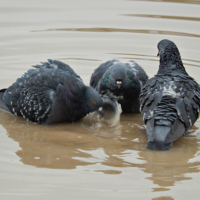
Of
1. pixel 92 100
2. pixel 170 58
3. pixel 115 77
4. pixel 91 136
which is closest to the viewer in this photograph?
pixel 91 136

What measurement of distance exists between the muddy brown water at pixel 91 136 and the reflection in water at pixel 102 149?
0.5 inches

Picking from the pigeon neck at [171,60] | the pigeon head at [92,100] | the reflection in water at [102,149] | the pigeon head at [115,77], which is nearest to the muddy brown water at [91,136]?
the reflection in water at [102,149]

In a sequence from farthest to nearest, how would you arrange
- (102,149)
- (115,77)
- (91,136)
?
(115,77) < (91,136) < (102,149)

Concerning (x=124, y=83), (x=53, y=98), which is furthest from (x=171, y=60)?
(x=53, y=98)

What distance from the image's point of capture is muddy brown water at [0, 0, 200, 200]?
194 inches

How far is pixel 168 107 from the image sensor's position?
6078 millimetres

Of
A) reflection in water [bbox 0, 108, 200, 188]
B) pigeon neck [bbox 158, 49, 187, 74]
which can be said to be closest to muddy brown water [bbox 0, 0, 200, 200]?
reflection in water [bbox 0, 108, 200, 188]

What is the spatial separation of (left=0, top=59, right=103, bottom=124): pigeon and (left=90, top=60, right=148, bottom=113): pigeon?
0.41m

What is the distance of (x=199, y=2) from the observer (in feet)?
44.4

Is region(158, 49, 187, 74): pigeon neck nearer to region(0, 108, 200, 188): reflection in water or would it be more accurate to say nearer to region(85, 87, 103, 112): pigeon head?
region(0, 108, 200, 188): reflection in water

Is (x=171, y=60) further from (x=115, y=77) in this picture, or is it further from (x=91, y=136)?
(x=91, y=136)

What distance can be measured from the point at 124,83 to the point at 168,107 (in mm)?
1151

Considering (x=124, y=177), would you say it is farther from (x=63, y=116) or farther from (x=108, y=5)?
(x=108, y=5)

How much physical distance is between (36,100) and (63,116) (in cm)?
50
